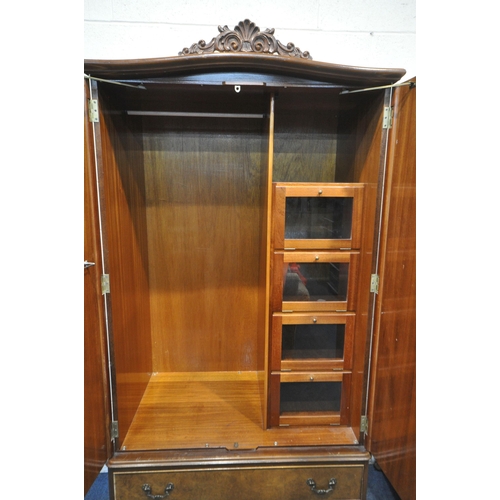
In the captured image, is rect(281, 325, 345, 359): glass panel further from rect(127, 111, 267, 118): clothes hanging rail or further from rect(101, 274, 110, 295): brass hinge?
rect(127, 111, 267, 118): clothes hanging rail

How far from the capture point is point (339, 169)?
1.39 meters

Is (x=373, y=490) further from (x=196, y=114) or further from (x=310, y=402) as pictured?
(x=196, y=114)

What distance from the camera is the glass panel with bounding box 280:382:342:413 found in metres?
1.25

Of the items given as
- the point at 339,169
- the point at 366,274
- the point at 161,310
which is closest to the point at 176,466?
the point at 161,310

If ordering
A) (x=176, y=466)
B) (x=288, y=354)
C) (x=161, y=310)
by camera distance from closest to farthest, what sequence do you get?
(x=176, y=466) → (x=288, y=354) → (x=161, y=310)

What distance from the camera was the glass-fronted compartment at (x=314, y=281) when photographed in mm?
1153

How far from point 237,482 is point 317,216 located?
3.33 ft

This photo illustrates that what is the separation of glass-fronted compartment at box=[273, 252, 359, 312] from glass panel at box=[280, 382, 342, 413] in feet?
1.08

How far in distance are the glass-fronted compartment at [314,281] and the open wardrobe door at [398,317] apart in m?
0.12

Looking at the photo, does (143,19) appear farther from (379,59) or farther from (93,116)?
(379,59)

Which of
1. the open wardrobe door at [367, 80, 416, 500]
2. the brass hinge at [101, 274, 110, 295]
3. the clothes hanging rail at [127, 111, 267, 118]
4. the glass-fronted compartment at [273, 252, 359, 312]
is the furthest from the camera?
the clothes hanging rail at [127, 111, 267, 118]

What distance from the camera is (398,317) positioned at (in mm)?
1000

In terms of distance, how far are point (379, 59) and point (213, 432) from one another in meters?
1.78

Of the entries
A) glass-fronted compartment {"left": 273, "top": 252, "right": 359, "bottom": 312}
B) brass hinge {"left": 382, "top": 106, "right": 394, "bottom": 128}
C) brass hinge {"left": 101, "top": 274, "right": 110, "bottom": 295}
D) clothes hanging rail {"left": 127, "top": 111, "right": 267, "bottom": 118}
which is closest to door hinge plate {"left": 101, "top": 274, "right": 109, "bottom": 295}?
brass hinge {"left": 101, "top": 274, "right": 110, "bottom": 295}
